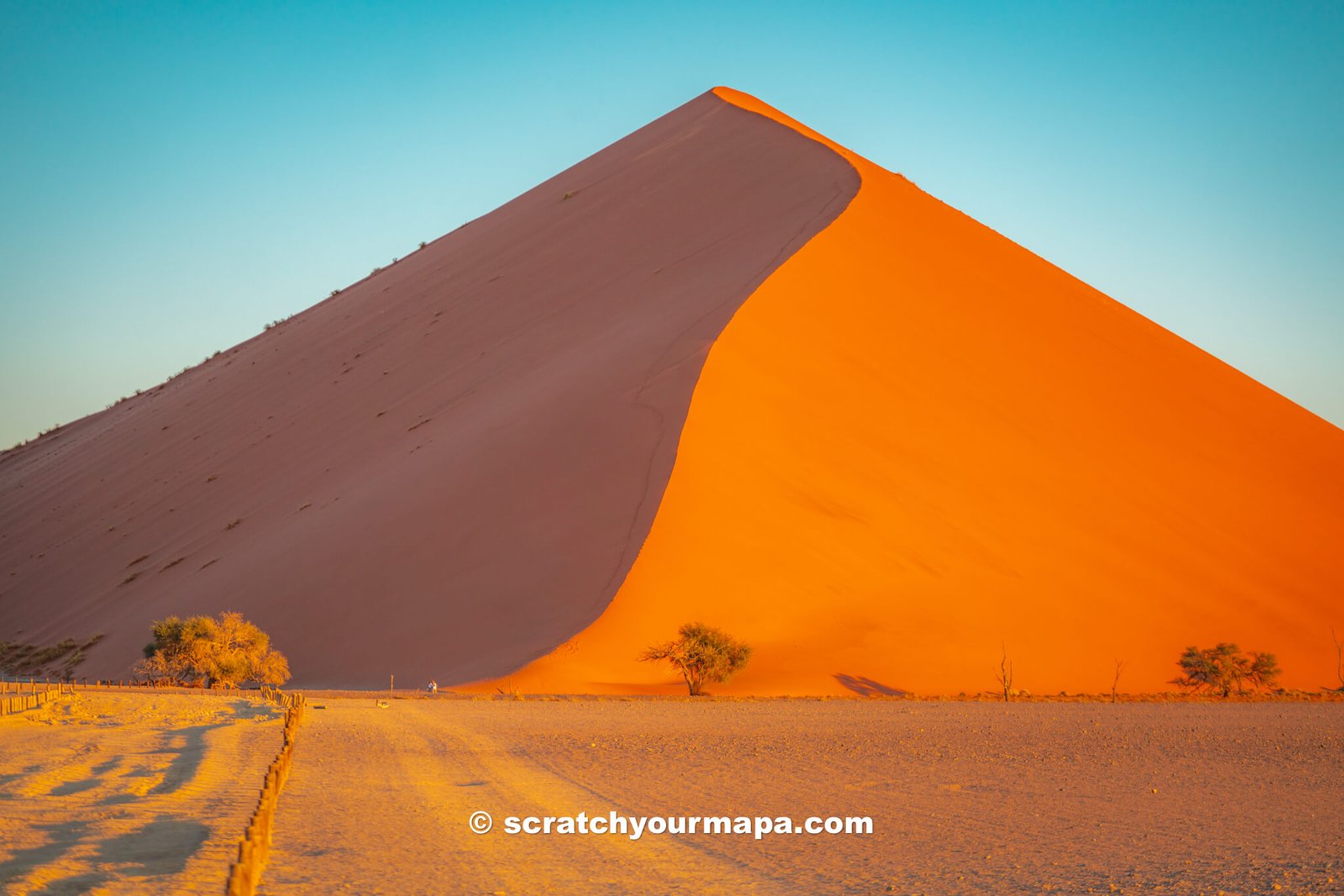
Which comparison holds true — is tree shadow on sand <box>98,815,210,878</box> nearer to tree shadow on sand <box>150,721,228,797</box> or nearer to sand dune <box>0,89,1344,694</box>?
tree shadow on sand <box>150,721,228,797</box>

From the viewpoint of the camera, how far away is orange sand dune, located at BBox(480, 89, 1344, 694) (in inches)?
712

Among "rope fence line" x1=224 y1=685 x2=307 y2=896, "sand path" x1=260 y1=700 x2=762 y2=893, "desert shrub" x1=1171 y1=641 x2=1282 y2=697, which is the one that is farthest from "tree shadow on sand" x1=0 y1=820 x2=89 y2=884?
"desert shrub" x1=1171 y1=641 x2=1282 y2=697

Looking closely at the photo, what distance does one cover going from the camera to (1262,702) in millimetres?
18406

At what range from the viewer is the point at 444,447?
937 inches

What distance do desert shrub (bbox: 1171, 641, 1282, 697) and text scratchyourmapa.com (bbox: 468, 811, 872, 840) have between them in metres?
13.0

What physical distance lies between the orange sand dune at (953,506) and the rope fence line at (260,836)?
702cm

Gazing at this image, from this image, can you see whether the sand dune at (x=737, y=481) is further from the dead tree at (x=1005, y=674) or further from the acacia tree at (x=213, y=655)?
the acacia tree at (x=213, y=655)

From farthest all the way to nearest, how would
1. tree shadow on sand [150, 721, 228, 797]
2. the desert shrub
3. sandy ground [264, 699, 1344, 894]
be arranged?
the desert shrub < tree shadow on sand [150, 721, 228, 797] < sandy ground [264, 699, 1344, 894]

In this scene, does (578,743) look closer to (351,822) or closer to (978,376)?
(351,822)

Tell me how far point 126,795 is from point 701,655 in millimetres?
9678

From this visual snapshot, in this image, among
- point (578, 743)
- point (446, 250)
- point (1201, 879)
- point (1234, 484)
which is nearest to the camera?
point (1201, 879)

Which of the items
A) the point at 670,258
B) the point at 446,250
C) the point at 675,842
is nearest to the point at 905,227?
the point at 670,258

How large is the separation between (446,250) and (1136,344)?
2290 cm

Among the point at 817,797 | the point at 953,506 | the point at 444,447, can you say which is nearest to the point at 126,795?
the point at 817,797
